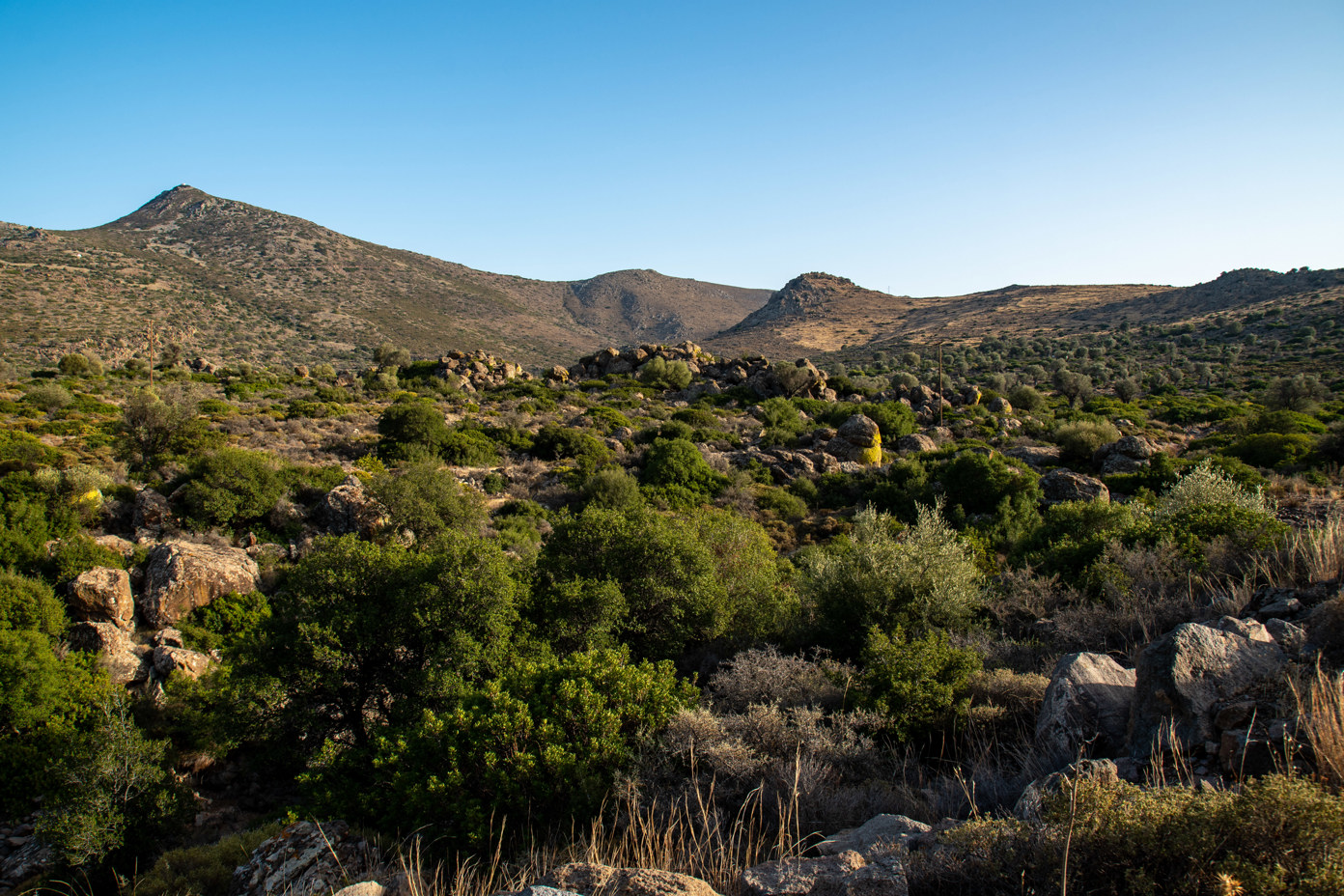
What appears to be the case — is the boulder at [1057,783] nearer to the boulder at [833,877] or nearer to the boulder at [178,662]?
the boulder at [833,877]

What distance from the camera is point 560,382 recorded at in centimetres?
3725

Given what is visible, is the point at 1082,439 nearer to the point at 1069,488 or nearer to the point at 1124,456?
the point at 1124,456

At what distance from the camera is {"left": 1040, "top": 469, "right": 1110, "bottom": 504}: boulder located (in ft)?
54.6

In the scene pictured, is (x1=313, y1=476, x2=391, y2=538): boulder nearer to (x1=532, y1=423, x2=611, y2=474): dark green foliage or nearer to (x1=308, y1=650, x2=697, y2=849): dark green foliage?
(x1=532, y1=423, x2=611, y2=474): dark green foliage

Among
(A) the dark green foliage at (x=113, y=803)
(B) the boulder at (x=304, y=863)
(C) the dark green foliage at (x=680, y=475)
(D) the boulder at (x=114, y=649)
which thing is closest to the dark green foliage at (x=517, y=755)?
(B) the boulder at (x=304, y=863)

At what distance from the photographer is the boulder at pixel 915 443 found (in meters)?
22.5

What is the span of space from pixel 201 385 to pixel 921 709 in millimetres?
33819

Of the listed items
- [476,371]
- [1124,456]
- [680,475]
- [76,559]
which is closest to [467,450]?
[680,475]

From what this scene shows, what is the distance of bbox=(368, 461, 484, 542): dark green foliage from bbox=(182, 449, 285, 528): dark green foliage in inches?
85.6

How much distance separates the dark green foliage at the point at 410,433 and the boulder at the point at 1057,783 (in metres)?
18.1

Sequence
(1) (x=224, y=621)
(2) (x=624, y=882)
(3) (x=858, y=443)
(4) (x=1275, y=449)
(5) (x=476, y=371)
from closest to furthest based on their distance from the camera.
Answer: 1. (2) (x=624, y=882)
2. (1) (x=224, y=621)
3. (4) (x=1275, y=449)
4. (3) (x=858, y=443)
5. (5) (x=476, y=371)

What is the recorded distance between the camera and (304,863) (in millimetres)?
4457

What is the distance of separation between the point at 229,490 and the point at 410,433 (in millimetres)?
7461

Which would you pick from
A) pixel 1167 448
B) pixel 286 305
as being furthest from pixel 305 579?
pixel 286 305
